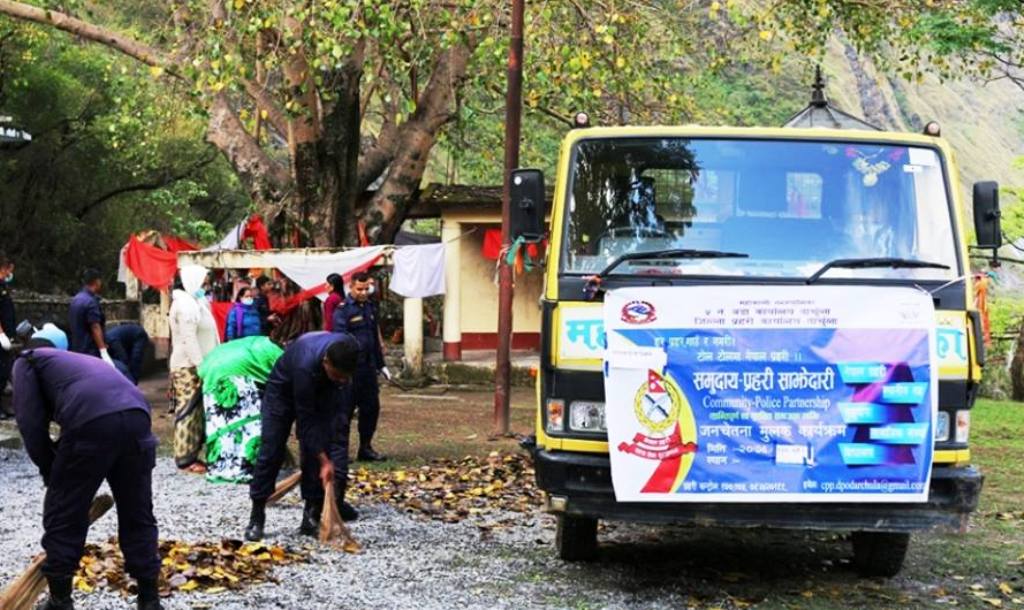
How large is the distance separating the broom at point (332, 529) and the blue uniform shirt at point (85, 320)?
6.07 meters

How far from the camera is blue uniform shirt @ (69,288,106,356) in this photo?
13.3 m

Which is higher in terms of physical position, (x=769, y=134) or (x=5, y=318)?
(x=769, y=134)

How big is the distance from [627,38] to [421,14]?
3360 millimetres

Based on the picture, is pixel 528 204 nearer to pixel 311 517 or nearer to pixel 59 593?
pixel 311 517

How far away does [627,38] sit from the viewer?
1795 cm

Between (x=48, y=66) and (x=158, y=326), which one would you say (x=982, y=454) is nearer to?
(x=158, y=326)

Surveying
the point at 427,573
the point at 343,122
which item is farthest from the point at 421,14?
the point at 427,573

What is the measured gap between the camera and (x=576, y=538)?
7805 mm

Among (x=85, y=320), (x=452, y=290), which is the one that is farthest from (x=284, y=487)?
(x=452, y=290)

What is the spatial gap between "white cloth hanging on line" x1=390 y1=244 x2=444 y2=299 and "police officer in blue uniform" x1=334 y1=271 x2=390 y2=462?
729 centimetres

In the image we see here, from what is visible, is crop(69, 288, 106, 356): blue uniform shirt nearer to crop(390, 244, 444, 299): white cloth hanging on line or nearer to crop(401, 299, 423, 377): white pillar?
crop(390, 244, 444, 299): white cloth hanging on line

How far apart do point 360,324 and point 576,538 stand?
4545mm

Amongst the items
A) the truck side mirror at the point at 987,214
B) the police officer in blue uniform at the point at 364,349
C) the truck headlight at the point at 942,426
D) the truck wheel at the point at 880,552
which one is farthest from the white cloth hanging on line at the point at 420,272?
the truck headlight at the point at 942,426

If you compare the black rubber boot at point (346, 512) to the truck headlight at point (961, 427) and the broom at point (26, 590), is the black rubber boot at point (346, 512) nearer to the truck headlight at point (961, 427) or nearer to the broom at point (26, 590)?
the broom at point (26, 590)
